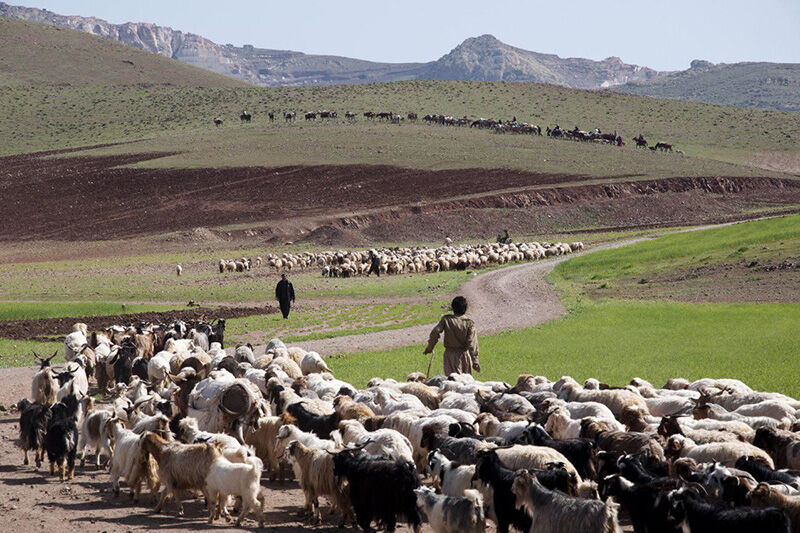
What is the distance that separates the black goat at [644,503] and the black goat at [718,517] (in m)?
0.11

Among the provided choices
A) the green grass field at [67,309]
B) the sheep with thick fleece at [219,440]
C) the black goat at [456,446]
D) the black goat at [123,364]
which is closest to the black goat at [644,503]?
the black goat at [456,446]

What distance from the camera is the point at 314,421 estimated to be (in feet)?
41.3

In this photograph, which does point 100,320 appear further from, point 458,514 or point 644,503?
point 644,503

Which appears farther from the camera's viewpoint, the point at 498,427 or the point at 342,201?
the point at 342,201

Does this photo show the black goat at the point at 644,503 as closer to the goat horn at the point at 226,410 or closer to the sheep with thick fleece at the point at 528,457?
the sheep with thick fleece at the point at 528,457

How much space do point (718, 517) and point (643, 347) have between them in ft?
49.6

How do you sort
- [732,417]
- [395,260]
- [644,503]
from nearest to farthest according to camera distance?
[644,503] → [732,417] → [395,260]

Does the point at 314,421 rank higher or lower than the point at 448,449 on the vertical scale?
lower

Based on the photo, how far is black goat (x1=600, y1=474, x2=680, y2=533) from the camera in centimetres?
836

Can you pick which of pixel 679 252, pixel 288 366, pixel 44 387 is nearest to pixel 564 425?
pixel 288 366

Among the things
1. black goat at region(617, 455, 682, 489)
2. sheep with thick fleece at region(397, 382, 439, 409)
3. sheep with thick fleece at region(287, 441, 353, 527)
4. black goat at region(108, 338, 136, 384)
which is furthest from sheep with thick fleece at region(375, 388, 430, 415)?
black goat at region(108, 338, 136, 384)

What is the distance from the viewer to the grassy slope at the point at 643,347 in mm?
19141

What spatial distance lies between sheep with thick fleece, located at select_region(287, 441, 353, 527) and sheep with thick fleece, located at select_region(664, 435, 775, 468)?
149 inches

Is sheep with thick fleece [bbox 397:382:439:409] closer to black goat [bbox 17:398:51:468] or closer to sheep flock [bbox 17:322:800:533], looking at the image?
sheep flock [bbox 17:322:800:533]
